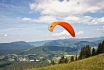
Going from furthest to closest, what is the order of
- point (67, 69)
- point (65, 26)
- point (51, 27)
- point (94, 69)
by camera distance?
1. point (67, 69)
2. point (65, 26)
3. point (94, 69)
4. point (51, 27)

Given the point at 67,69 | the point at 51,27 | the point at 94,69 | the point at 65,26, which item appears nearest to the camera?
the point at 51,27

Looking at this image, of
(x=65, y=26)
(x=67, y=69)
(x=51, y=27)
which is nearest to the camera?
(x=51, y=27)

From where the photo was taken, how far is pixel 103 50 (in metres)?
83.4

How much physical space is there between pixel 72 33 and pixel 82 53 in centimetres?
6225

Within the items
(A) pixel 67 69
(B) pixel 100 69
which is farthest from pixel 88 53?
(B) pixel 100 69

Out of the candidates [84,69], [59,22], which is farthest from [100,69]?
[59,22]

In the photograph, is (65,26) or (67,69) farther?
(67,69)

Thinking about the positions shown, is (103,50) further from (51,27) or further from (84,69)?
(51,27)

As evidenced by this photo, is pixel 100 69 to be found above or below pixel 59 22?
below

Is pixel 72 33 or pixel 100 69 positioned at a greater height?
pixel 72 33

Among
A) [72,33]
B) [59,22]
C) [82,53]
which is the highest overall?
[59,22]

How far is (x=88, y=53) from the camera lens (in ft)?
279

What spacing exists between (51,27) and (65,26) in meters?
4.51

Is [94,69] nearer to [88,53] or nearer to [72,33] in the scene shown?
[72,33]
